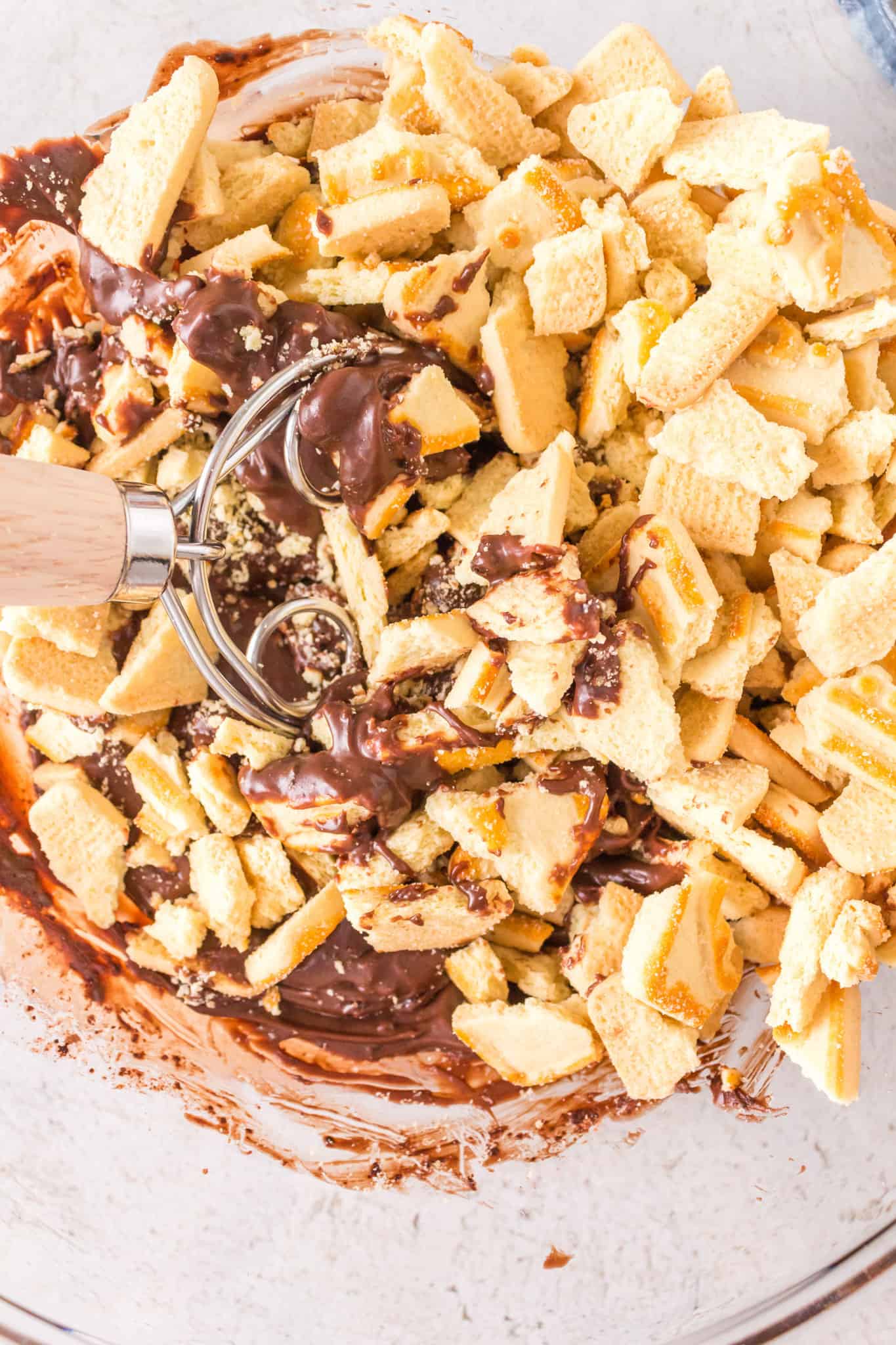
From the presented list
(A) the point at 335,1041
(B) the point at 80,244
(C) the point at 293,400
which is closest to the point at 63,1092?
(A) the point at 335,1041

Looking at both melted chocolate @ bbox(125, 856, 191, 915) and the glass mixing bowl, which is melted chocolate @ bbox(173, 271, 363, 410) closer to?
the glass mixing bowl

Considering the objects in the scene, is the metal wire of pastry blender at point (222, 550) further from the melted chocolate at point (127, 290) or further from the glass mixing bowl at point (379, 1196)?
the glass mixing bowl at point (379, 1196)

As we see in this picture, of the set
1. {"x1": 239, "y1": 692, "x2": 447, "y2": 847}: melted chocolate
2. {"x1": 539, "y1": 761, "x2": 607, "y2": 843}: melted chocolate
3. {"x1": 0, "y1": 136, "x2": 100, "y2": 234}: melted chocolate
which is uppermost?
{"x1": 0, "y1": 136, "x2": 100, "y2": 234}: melted chocolate

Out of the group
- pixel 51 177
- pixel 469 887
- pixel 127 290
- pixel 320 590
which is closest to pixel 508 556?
pixel 320 590

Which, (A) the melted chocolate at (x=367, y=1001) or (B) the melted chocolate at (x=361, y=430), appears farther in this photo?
(A) the melted chocolate at (x=367, y=1001)

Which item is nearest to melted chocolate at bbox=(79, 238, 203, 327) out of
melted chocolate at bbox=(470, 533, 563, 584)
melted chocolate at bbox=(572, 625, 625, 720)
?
melted chocolate at bbox=(470, 533, 563, 584)

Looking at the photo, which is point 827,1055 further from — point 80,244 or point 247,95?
point 247,95

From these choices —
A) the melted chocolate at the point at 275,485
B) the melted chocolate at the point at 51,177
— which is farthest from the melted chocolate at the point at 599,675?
the melted chocolate at the point at 51,177
